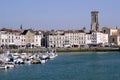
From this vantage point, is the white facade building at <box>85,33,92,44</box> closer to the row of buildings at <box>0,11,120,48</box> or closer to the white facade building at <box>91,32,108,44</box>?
the row of buildings at <box>0,11,120,48</box>

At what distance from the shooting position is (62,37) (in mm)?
96938

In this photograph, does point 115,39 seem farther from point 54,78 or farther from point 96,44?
point 54,78

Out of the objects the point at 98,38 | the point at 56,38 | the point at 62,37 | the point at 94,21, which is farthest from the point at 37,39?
the point at 94,21

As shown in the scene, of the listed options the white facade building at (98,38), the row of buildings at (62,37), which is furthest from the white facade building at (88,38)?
the white facade building at (98,38)

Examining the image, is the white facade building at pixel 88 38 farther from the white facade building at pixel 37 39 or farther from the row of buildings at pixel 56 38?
the white facade building at pixel 37 39

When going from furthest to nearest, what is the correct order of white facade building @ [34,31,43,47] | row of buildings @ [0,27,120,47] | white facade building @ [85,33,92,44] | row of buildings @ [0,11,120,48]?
1. white facade building @ [85,33,92,44]
2. white facade building @ [34,31,43,47]
3. row of buildings @ [0,11,120,48]
4. row of buildings @ [0,27,120,47]

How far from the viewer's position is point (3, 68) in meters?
39.1

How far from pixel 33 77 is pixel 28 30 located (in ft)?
192

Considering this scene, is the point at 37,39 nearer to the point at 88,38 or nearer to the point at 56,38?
the point at 56,38

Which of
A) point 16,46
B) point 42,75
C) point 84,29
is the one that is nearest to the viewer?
point 42,75

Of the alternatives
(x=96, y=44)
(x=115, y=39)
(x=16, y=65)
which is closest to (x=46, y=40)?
(x=96, y=44)

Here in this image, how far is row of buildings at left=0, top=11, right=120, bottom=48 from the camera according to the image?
87075mm

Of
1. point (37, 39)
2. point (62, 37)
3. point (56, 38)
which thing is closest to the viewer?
point (37, 39)

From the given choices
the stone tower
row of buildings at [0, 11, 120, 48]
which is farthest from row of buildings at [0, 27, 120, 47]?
the stone tower
